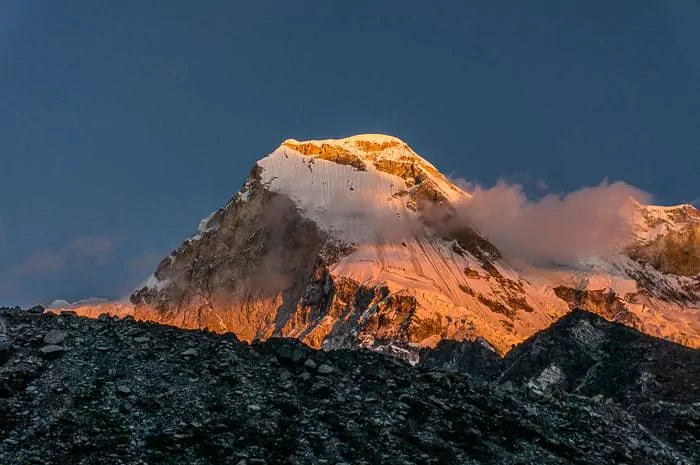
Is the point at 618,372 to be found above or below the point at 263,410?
above

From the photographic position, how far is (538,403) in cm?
3481

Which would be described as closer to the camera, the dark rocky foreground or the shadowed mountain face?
the dark rocky foreground

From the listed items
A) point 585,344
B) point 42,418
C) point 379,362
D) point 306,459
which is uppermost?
point 585,344

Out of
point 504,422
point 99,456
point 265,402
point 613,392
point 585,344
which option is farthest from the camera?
point 585,344

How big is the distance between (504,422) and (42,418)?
16.9 m

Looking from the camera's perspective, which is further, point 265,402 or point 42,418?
point 265,402

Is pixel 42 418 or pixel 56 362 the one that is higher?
pixel 56 362

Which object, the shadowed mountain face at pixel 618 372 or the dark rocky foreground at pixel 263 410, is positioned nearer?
the dark rocky foreground at pixel 263 410

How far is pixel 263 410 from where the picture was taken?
28.8 m

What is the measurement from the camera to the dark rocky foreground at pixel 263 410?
84.8 feet

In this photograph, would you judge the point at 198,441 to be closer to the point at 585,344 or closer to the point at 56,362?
the point at 56,362

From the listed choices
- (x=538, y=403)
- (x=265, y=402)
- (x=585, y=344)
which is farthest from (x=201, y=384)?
(x=585, y=344)

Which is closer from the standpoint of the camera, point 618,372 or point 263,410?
point 263,410

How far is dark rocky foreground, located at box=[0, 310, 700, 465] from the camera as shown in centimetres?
2586
